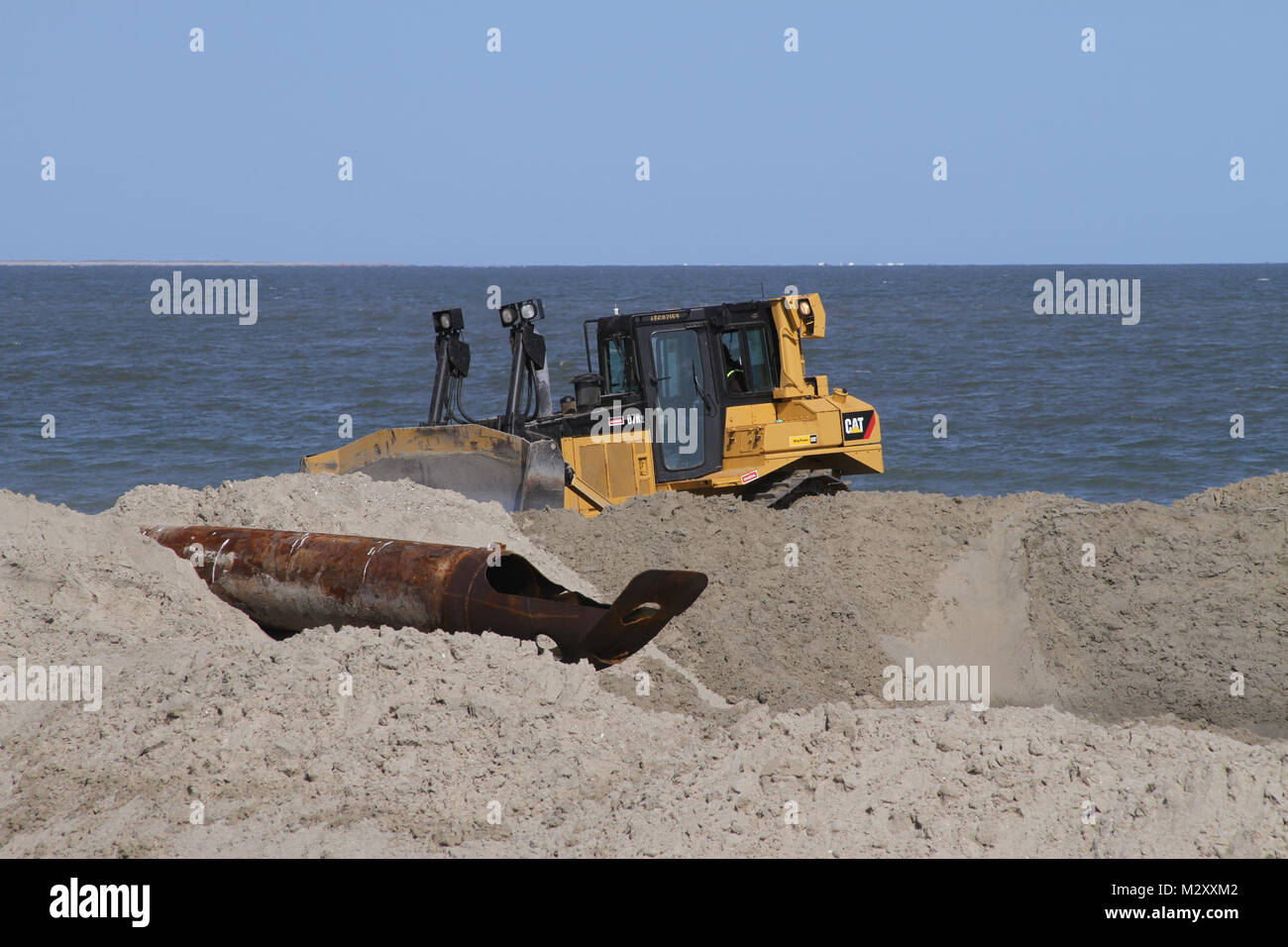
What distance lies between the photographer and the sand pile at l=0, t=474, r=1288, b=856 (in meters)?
4.42

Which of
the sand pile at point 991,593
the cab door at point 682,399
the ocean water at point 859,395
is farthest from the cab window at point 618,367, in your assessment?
the sand pile at point 991,593

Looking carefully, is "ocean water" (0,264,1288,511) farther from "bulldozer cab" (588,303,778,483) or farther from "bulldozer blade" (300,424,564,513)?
"bulldozer blade" (300,424,564,513)

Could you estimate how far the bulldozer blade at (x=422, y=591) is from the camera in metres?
5.72

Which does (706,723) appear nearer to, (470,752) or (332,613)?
(470,752)

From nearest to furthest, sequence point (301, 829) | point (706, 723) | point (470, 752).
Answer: point (301, 829), point (470, 752), point (706, 723)

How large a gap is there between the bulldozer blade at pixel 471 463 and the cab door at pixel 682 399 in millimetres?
1060

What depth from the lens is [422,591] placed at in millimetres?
6043

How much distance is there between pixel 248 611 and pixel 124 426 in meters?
16.5

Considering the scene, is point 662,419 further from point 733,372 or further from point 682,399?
point 733,372

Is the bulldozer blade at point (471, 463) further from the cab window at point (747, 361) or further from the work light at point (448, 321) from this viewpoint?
the cab window at point (747, 361)

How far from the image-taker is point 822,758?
475 cm

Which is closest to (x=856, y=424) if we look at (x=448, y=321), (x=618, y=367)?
(x=618, y=367)
